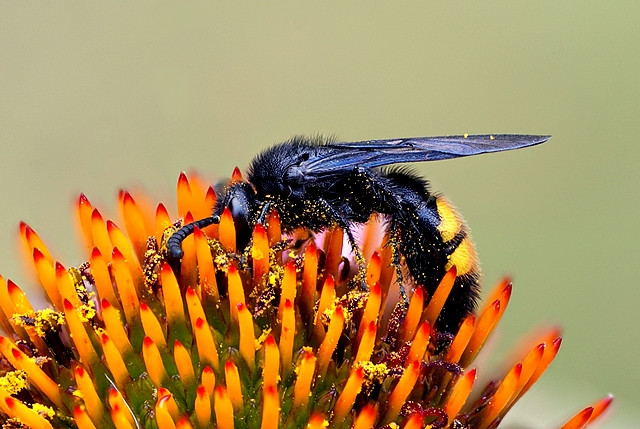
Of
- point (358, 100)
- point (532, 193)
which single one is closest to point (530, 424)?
point (532, 193)

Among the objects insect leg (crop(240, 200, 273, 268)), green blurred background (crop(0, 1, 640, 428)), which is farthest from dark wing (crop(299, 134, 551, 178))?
green blurred background (crop(0, 1, 640, 428))

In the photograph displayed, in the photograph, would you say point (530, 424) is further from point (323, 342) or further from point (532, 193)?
point (532, 193)

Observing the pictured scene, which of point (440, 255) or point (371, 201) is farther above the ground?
point (371, 201)

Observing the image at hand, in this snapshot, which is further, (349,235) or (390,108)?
(390,108)

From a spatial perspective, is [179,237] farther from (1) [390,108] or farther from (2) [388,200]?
(1) [390,108]

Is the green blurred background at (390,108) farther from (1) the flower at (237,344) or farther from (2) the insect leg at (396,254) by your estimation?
(2) the insect leg at (396,254)

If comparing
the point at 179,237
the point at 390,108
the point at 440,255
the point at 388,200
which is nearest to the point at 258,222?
the point at 179,237

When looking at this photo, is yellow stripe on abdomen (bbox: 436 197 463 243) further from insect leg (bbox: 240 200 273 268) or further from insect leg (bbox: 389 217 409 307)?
insect leg (bbox: 240 200 273 268)

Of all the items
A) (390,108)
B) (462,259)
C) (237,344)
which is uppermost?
(390,108)
